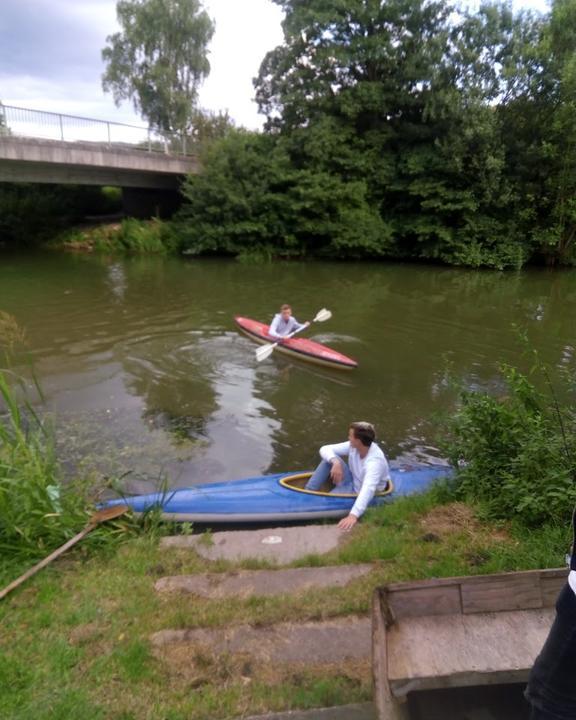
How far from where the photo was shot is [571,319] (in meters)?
15.1

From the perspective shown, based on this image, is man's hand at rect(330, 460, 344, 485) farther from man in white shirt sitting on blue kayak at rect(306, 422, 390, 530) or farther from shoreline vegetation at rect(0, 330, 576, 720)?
→ shoreline vegetation at rect(0, 330, 576, 720)

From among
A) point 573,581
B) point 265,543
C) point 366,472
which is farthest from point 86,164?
point 573,581

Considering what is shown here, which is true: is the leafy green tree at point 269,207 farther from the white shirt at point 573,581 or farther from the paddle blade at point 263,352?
the white shirt at point 573,581

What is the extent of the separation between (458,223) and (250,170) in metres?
9.27

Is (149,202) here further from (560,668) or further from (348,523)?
(560,668)

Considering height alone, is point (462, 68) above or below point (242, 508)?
above

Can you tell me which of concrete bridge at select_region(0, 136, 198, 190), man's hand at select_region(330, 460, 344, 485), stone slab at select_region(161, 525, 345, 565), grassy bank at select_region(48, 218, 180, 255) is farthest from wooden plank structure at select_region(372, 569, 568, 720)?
grassy bank at select_region(48, 218, 180, 255)

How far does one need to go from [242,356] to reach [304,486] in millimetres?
5851

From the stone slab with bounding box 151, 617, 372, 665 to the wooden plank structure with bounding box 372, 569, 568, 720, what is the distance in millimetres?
398

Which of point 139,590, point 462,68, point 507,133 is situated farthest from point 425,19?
point 139,590

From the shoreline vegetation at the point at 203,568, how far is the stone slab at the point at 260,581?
4.2 inches

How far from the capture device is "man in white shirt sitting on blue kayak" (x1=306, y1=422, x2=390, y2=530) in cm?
514

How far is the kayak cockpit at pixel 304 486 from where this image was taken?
562cm

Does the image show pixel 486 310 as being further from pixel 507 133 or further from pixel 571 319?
pixel 507 133
